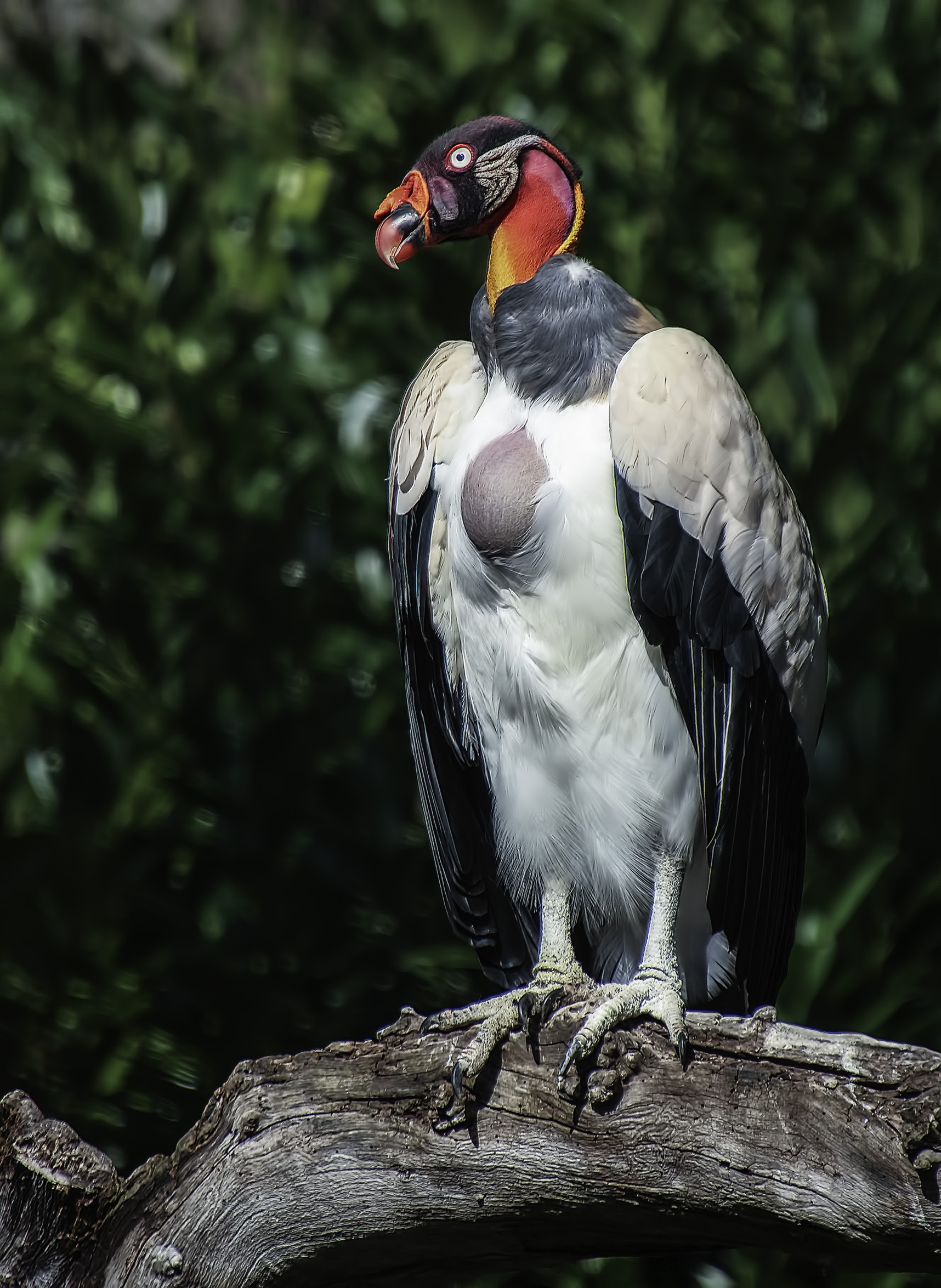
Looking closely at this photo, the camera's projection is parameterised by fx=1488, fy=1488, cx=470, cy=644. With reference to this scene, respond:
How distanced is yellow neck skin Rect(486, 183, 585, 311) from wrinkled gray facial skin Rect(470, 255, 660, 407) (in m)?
0.02

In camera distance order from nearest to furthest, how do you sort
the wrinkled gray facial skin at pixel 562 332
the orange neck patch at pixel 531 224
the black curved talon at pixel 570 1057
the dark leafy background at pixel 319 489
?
the black curved talon at pixel 570 1057 < the wrinkled gray facial skin at pixel 562 332 < the orange neck patch at pixel 531 224 < the dark leafy background at pixel 319 489

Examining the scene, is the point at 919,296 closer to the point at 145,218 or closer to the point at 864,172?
the point at 864,172

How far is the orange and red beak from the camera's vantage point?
2146 mm

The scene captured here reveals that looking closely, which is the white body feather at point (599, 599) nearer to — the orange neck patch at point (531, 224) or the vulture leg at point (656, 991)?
the vulture leg at point (656, 991)

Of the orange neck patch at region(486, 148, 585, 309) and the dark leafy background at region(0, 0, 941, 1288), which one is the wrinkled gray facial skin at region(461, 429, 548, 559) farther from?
the dark leafy background at region(0, 0, 941, 1288)

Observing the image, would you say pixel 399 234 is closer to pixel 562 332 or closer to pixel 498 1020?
pixel 562 332

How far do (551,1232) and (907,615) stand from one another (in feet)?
6.87

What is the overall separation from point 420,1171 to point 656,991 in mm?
421

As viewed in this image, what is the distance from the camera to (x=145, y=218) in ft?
12.1

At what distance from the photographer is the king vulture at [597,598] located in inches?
81.7

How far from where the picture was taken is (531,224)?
224 centimetres

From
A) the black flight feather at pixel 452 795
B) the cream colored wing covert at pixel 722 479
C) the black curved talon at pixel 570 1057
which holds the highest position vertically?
the cream colored wing covert at pixel 722 479

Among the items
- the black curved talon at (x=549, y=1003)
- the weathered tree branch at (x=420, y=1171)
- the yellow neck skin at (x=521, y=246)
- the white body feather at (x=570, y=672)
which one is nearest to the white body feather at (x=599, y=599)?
the white body feather at (x=570, y=672)

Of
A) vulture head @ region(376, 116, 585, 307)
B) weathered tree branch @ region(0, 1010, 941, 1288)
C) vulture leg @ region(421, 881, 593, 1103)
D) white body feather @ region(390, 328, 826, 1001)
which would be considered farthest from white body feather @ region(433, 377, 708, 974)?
weathered tree branch @ region(0, 1010, 941, 1288)
